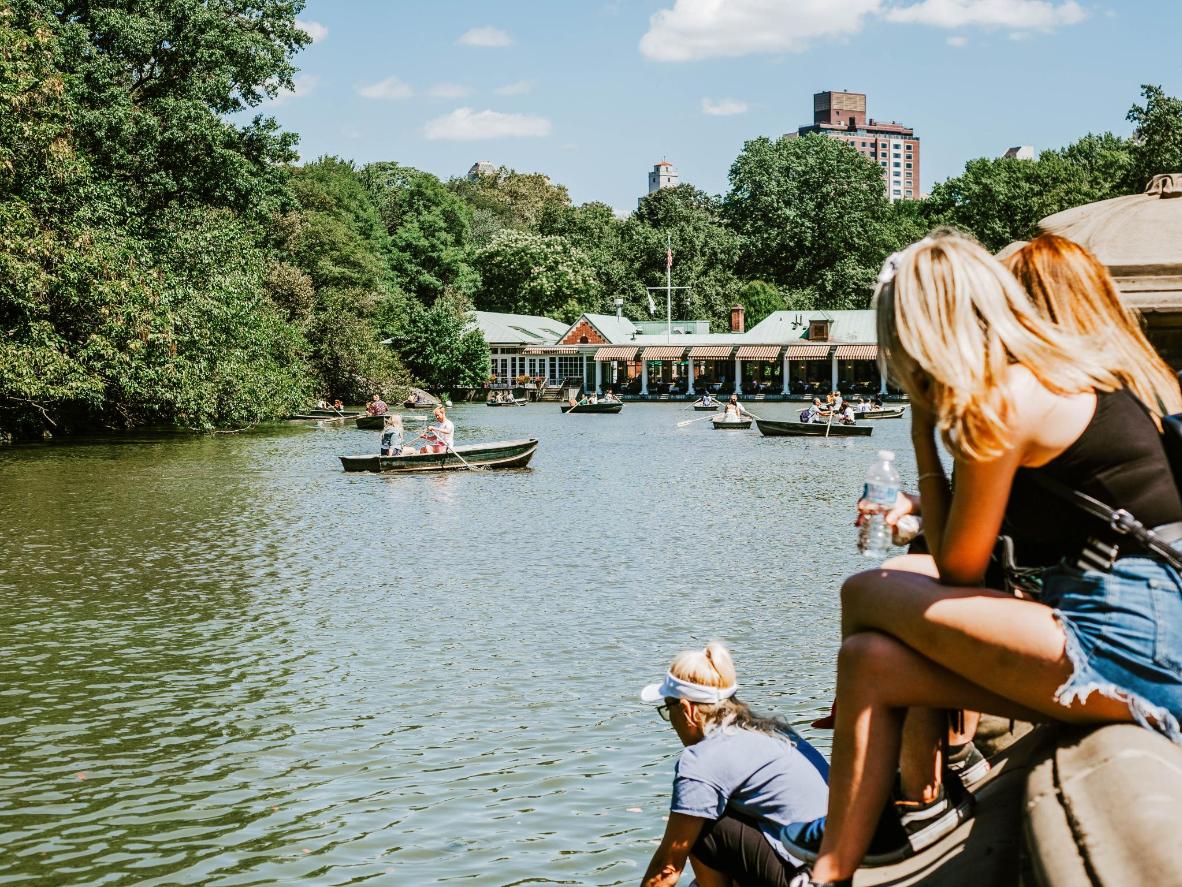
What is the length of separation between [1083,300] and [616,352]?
279 feet

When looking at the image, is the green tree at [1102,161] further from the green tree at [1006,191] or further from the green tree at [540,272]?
the green tree at [540,272]

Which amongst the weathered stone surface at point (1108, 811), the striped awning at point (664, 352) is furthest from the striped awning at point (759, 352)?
the weathered stone surface at point (1108, 811)

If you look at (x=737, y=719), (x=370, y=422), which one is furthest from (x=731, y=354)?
(x=737, y=719)

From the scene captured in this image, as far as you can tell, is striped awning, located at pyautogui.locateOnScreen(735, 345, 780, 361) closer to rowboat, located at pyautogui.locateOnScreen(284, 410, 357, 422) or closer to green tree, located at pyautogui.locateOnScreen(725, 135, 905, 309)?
green tree, located at pyautogui.locateOnScreen(725, 135, 905, 309)

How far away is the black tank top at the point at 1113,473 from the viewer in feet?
9.23

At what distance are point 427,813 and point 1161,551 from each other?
16.7ft

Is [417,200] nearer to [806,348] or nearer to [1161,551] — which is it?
[806,348]

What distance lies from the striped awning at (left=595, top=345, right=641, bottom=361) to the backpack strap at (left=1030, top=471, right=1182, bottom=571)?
277 feet

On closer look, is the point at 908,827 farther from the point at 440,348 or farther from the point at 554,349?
the point at 554,349

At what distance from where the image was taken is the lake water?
6.73 metres

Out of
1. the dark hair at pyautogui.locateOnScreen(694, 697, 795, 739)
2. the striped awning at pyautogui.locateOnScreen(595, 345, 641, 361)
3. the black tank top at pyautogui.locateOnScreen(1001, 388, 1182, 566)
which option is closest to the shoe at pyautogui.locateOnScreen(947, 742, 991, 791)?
the dark hair at pyautogui.locateOnScreen(694, 697, 795, 739)

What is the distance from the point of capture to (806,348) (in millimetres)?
80875

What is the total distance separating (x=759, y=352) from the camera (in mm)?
82500

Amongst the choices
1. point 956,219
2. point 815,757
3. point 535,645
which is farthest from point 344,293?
point 815,757
